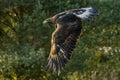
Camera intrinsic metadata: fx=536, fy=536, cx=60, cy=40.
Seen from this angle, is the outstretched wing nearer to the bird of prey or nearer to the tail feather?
the bird of prey

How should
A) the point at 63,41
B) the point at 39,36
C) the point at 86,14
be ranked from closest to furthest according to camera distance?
the point at 63,41
the point at 86,14
the point at 39,36

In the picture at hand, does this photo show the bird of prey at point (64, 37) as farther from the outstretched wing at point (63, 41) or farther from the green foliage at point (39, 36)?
the green foliage at point (39, 36)

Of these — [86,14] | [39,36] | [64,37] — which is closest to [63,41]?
[64,37]

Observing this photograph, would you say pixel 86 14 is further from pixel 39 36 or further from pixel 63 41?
pixel 39 36

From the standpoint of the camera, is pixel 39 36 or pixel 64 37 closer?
pixel 64 37

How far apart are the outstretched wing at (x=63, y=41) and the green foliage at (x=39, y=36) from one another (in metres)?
2.55

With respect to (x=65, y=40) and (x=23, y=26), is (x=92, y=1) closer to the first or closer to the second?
(x=23, y=26)

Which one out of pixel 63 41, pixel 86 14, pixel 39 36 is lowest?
pixel 39 36

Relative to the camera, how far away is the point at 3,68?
11.5 meters

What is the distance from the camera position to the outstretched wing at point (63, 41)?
7.76 meters

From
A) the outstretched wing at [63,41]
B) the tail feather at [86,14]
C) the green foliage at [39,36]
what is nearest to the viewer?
the outstretched wing at [63,41]

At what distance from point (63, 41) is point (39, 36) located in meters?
3.72

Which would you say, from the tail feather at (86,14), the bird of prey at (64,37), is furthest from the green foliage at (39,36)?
the bird of prey at (64,37)

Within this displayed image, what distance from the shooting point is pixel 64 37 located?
320 inches
